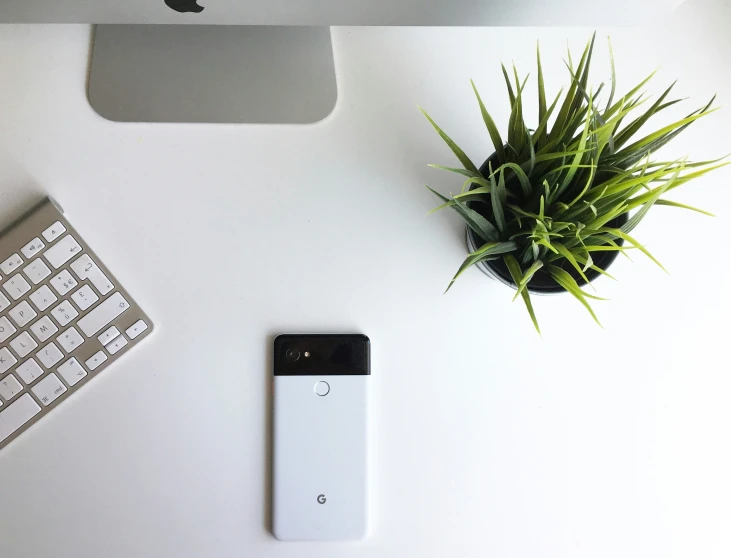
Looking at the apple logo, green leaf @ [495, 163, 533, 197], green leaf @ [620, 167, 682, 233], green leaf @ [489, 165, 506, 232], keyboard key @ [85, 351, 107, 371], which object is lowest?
keyboard key @ [85, 351, 107, 371]

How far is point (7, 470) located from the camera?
0.50 metres

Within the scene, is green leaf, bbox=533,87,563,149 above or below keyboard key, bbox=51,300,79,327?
above

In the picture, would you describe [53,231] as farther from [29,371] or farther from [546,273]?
[546,273]

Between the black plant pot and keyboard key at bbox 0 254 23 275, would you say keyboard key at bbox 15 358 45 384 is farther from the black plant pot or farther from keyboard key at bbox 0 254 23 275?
the black plant pot

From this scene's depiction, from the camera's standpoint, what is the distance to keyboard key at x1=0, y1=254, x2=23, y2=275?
0.49 meters

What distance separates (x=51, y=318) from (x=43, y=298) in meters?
0.02

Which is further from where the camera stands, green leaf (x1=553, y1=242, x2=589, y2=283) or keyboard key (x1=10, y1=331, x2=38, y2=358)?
keyboard key (x1=10, y1=331, x2=38, y2=358)

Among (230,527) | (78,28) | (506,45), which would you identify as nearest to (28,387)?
(230,527)

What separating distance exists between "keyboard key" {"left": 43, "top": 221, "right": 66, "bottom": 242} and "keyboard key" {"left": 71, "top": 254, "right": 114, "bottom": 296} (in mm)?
29

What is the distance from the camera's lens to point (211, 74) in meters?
0.51

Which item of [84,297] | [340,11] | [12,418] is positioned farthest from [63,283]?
[340,11]

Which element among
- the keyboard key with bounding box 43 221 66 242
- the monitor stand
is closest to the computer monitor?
the monitor stand

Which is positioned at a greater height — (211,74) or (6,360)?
(211,74)

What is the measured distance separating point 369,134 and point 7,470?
0.46 metres
